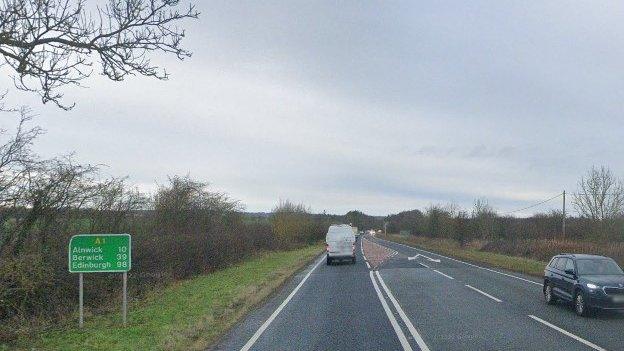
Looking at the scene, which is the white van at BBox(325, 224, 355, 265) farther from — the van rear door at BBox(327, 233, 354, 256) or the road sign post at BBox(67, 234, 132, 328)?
the road sign post at BBox(67, 234, 132, 328)

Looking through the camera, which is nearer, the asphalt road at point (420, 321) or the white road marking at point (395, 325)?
the white road marking at point (395, 325)

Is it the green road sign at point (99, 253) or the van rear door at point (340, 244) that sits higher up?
the green road sign at point (99, 253)

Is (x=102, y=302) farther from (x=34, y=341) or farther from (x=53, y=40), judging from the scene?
(x=53, y=40)

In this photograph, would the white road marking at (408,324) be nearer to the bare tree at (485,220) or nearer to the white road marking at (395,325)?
the white road marking at (395,325)

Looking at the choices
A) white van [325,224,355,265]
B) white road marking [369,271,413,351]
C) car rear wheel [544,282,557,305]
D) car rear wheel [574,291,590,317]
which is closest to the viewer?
white road marking [369,271,413,351]

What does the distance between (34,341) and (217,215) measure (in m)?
32.9

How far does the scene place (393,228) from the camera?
17862cm

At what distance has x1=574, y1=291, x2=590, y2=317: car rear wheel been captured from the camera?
15.0 metres

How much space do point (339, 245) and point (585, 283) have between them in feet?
75.0

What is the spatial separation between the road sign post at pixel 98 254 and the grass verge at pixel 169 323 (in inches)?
36.3

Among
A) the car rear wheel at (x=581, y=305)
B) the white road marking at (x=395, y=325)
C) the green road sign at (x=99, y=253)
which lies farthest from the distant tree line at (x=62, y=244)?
the car rear wheel at (x=581, y=305)

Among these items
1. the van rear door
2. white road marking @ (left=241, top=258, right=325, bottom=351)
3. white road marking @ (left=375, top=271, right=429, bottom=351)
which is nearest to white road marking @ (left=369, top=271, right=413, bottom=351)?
white road marking @ (left=375, top=271, right=429, bottom=351)

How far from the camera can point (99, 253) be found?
13.1 metres

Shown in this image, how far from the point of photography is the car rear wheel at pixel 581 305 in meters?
15.0
